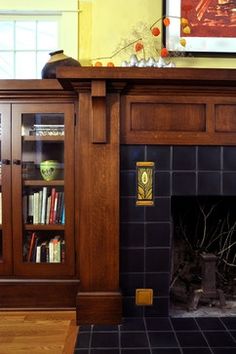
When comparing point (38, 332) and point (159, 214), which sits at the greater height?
point (159, 214)

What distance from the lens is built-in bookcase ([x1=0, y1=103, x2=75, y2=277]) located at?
2445 mm

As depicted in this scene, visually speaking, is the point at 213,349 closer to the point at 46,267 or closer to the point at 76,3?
the point at 46,267

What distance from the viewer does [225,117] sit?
229 centimetres

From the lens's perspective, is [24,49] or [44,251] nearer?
[44,251]

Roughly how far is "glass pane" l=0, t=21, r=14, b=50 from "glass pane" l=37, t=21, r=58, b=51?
21 centimetres

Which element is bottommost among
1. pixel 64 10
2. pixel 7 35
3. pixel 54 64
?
pixel 54 64

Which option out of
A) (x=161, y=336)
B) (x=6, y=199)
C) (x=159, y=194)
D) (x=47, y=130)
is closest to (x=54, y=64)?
(x=47, y=130)

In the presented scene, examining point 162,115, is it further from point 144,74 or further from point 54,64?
point 54,64

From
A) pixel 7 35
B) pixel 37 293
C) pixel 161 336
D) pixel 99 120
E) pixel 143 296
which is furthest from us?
pixel 7 35

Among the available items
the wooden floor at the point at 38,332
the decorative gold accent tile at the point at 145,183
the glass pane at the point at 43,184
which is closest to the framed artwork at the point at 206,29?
the decorative gold accent tile at the point at 145,183

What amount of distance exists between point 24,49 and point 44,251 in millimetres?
1595

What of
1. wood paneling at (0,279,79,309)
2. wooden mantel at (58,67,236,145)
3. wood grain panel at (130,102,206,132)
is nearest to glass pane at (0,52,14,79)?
wooden mantel at (58,67,236,145)

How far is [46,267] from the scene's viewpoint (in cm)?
247

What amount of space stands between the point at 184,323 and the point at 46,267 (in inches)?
37.8
